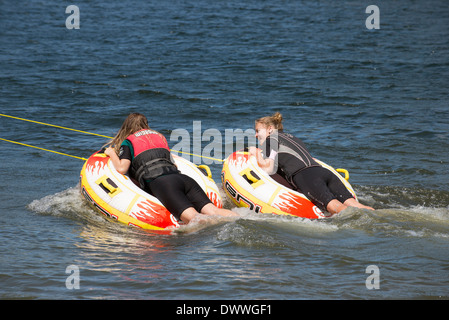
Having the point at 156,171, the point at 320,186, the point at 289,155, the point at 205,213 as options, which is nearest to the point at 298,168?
the point at 289,155

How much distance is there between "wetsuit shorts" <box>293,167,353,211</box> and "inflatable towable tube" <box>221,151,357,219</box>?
0.09 m

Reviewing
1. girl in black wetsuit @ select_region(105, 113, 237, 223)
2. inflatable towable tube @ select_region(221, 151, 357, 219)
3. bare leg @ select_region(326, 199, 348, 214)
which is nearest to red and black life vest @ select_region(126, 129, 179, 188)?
girl in black wetsuit @ select_region(105, 113, 237, 223)

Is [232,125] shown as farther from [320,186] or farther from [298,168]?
[320,186]

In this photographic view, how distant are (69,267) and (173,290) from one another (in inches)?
41.9

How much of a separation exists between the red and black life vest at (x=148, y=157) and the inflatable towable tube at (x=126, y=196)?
0.19 m

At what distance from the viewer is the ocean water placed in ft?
16.4

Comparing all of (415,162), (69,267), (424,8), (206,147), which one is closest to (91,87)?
(206,147)

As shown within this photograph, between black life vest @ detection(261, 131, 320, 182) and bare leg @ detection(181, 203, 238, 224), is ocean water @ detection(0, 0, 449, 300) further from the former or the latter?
black life vest @ detection(261, 131, 320, 182)

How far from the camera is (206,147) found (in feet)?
35.2

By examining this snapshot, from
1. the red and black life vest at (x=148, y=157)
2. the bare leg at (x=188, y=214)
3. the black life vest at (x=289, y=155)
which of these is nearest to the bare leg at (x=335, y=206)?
the black life vest at (x=289, y=155)

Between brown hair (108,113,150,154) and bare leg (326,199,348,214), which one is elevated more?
brown hair (108,113,150,154)

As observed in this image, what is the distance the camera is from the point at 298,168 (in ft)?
22.7

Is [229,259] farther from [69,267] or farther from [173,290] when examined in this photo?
[69,267]
